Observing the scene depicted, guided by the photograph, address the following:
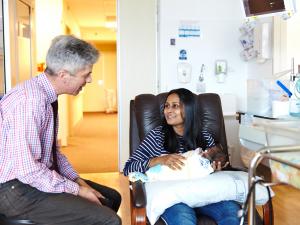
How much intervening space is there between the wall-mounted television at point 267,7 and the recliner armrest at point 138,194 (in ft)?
5.45

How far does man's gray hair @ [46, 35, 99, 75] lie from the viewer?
5.05 feet

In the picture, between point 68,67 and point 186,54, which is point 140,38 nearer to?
point 186,54

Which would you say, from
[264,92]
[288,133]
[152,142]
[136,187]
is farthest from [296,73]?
[136,187]

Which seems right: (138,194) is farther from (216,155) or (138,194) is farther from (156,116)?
(156,116)

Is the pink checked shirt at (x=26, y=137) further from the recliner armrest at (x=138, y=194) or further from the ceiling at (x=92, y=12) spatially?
the ceiling at (x=92, y=12)

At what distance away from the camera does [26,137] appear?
140 centimetres

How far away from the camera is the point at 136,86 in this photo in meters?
4.32

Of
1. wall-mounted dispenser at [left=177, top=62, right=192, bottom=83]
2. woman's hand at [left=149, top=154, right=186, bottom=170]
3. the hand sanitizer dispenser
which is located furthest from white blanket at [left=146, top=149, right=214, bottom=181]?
wall-mounted dispenser at [left=177, top=62, right=192, bottom=83]

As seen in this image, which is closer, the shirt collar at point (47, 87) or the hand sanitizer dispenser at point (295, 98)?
the shirt collar at point (47, 87)

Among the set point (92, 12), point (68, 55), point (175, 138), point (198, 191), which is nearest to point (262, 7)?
point (175, 138)

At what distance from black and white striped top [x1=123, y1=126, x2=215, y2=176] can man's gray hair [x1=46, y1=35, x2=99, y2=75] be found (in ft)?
2.32

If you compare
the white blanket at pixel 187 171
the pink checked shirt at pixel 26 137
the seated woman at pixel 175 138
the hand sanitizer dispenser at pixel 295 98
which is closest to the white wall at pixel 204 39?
the hand sanitizer dispenser at pixel 295 98

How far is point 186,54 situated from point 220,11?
1.90ft

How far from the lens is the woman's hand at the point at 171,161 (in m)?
1.89
